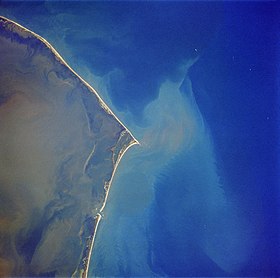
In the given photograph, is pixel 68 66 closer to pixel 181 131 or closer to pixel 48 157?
pixel 48 157

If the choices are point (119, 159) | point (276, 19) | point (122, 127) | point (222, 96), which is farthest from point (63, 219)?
point (276, 19)

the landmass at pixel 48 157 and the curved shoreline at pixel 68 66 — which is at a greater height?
the curved shoreline at pixel 68 66

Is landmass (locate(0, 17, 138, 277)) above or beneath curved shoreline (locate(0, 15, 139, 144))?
beneath

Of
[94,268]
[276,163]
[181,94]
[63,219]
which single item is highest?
[181,94]

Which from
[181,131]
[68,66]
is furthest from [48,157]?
[181,131]

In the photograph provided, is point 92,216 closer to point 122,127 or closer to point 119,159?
point 119,159
